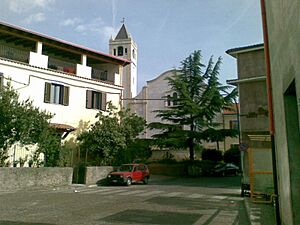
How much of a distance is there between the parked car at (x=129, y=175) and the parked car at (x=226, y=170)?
13.1 meters

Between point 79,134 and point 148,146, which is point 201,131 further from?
point 79,134

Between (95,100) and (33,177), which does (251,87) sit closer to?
(95,100)

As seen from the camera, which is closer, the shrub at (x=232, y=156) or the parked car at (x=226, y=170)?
the parked car at (x=226, y=170)

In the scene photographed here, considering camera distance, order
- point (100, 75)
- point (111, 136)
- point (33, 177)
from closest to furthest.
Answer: point (33, 177), point (111, 136), point (100, 75)

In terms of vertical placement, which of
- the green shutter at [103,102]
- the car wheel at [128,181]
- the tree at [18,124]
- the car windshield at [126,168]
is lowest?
the car wheel at [128,181]

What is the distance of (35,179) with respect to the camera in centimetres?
2125

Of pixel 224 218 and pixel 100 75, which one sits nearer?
pixel 224 218

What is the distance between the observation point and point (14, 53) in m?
26.6

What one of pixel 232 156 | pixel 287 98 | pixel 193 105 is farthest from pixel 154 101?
pixel 287 98

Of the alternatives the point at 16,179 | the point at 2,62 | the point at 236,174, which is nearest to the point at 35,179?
the point at 16,179

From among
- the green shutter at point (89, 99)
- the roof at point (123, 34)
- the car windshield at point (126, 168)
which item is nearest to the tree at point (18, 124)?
the car windshield at point (126, 168)

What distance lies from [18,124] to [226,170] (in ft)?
82.1

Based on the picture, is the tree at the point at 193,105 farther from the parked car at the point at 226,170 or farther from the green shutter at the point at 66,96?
the green shutter at the point at 66,96

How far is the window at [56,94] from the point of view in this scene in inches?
1072
